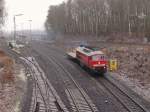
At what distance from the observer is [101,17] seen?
330 ft

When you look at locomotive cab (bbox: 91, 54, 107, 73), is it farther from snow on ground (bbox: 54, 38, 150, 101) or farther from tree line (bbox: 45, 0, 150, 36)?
tree line (bbox: 45, 0, 150, 36)

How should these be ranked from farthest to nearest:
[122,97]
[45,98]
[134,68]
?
[134,68] → [45,98] → [122,97]

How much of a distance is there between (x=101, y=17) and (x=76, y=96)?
3019 inches

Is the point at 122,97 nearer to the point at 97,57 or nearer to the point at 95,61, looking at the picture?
the point at 95,61

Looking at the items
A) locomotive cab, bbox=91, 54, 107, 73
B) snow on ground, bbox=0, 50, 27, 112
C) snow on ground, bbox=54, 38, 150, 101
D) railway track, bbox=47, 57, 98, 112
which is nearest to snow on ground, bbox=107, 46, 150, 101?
snow on ground, bbox=54, 38, 150, 101

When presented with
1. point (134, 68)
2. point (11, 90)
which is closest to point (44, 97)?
point (11, 90)

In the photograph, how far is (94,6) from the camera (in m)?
104

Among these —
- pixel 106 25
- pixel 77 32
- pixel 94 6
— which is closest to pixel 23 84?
pixel 106 25

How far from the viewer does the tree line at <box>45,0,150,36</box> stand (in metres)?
81.8

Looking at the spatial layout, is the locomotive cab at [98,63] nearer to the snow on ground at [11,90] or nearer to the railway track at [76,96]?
the railway track at [76,96]

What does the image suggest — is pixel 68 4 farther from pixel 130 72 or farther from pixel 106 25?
pixel 130 72

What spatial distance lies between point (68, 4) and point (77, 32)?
1806cm

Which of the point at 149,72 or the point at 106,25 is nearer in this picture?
the point at 149,72

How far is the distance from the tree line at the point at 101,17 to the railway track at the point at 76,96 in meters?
34.4
